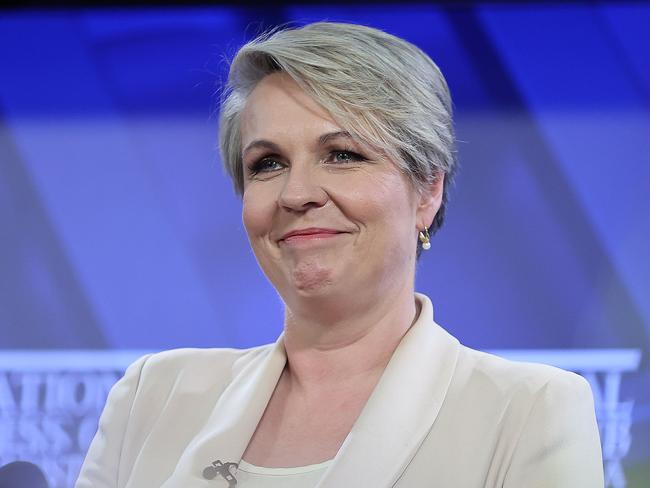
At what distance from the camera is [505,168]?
3.09 metres

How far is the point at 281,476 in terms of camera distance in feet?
4.97

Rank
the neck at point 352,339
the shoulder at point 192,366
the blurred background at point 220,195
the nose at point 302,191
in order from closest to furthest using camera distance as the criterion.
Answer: the nose at point 302,191 → the neck at point 352,339 → the shoulder at point 192,366 → the blurred background at point 220,195

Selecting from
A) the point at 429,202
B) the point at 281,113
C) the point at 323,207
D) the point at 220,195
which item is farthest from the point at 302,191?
the point at 220,195

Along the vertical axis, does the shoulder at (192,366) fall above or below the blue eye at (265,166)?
below

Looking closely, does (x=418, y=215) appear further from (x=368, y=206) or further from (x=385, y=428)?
(x=385, y=428)

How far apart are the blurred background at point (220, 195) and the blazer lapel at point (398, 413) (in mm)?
1399

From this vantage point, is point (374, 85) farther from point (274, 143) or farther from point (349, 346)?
point (349, 346)

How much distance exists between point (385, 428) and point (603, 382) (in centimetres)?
157

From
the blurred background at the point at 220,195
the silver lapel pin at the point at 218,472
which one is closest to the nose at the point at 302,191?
the silver lapel pin at the point at 218,472

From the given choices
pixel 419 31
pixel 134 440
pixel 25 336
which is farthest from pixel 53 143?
pixel 134 440

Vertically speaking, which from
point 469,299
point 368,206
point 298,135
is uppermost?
point 298,135

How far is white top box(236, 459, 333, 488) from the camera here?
1.49 m

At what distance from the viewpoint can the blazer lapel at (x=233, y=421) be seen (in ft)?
5.15

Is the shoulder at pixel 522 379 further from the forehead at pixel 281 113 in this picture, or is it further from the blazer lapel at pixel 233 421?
the forehead at pixel 281 113
